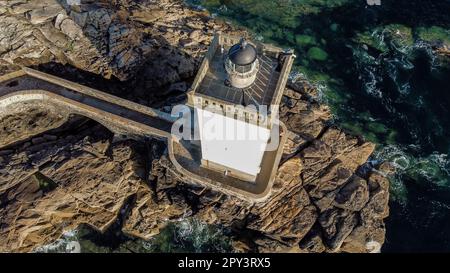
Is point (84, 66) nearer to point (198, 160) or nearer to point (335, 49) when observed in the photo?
point (198, 160)

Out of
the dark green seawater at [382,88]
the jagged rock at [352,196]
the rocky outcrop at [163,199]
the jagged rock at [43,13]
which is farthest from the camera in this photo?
the jagged rock at [43,13]

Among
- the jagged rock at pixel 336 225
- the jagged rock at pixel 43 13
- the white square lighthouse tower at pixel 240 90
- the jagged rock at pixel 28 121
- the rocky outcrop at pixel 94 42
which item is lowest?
the jagged rock at pixel 336 225

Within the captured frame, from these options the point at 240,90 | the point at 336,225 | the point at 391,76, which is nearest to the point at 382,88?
the point at 391,76

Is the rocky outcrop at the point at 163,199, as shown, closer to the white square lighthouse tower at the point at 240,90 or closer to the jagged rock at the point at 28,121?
the jagged rock at the point at 28,121

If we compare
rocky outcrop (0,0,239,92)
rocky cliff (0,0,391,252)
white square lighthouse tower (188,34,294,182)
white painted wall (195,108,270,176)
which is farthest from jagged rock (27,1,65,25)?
white square lighthouse tower (188,34,294,182)

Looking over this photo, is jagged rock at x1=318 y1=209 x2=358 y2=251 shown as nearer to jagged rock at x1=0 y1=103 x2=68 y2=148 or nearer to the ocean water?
the ocean water

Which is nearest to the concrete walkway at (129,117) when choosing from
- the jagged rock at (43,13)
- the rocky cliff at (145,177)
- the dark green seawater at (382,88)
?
the rocky cliff at (145,177)

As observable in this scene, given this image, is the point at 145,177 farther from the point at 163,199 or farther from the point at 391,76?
the point at 391,76

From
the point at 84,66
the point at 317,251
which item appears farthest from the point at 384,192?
the point at 84,66
